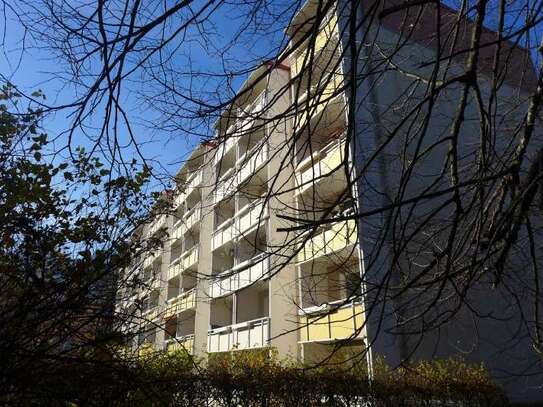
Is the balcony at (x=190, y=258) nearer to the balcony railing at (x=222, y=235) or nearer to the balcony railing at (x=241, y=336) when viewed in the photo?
the balcony railing at (x=222, y=235)

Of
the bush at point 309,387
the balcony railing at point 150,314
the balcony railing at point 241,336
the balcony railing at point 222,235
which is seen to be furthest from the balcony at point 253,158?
the balcony railing at point 222,235

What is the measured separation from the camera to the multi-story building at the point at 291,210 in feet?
9.94

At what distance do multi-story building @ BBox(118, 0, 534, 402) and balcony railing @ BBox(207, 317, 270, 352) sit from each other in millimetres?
59

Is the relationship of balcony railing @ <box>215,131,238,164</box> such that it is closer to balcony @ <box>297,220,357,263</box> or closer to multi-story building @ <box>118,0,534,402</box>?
multi-story building @ <box>118,0,534,402</box>

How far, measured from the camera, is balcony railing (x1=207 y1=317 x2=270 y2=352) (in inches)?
553

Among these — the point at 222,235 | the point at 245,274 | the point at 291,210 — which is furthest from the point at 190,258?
the point at 291,210

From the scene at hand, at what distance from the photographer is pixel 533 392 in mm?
11477

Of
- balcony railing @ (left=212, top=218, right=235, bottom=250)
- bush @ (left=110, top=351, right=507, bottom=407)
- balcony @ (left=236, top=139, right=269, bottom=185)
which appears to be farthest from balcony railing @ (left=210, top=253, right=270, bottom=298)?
balcony railing @ (left=212, top=218, right=235, bottom=250)

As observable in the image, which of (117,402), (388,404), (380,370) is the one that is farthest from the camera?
(380,370)

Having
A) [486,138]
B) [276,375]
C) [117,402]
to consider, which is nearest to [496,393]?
[276,375]

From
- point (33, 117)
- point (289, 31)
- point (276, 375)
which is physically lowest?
point (276, 375)

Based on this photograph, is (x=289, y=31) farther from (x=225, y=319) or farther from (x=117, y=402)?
(x=225, y=319)

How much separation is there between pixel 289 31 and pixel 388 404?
19.8 ft

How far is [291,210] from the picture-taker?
463 centimetres
